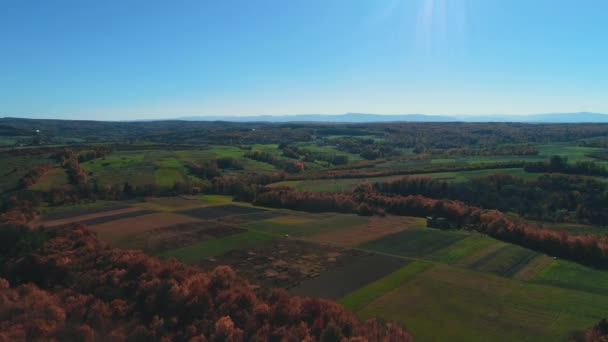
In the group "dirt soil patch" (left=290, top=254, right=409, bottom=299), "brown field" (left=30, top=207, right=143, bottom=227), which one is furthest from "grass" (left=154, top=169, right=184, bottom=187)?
"dirt soil patch" (left=290, top=254, right=409, bottom=299)

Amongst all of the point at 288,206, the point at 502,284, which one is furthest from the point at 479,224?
the point at 288,206

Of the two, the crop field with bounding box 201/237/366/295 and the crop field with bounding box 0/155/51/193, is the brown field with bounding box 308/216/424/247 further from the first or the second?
the crop field with bounding box 0/155/51/193

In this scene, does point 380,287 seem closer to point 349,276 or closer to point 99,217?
point 349,276

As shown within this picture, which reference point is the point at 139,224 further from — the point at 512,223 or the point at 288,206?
the point at 512,223

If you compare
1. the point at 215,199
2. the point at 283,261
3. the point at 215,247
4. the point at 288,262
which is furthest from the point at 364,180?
the point at 288,262

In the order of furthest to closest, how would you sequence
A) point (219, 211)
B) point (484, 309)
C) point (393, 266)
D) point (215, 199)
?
point (215, 199)
point (219, 211)
point (393, 266)
point (484, 309)

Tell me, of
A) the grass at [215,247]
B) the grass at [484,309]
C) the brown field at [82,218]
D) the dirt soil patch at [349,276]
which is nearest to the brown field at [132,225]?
the brown field at [82,218]
